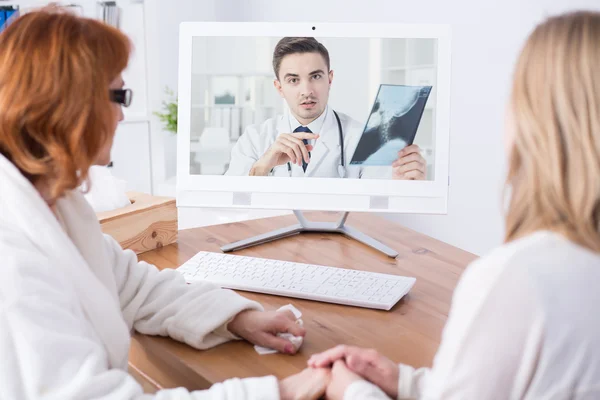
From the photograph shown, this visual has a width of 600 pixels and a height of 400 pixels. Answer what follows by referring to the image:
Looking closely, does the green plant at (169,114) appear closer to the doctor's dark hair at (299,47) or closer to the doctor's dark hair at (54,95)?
the doctor's dark hair at (299,47)

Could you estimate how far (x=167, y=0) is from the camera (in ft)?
12.8

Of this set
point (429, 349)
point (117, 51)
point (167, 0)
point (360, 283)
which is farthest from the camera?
point (167, 0)

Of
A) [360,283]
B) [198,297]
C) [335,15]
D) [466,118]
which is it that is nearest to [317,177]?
[360,283]

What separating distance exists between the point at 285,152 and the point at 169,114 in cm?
249

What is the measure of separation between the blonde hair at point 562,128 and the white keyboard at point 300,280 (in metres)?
0.53

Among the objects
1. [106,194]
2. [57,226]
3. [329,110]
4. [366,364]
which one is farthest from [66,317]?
[329,110]

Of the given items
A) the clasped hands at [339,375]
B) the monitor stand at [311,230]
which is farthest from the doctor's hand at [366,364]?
the monitor stand at [311,230]

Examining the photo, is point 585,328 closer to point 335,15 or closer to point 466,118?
point 466,118

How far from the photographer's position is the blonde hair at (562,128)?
2.10 feet

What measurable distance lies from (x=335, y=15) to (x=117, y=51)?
2.47 meters

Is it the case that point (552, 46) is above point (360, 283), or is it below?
above

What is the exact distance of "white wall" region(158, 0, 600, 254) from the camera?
242 centimetres

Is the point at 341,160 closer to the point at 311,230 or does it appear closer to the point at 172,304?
the point at 311,230

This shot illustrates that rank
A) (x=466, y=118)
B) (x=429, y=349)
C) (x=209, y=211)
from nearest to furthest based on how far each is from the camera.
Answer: (x=429, y=349)
(x=209, y=211)
(x=466, y=118)
